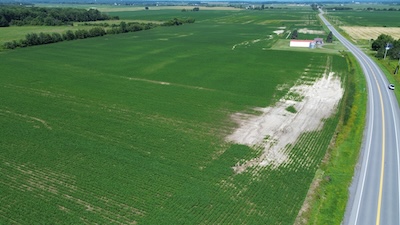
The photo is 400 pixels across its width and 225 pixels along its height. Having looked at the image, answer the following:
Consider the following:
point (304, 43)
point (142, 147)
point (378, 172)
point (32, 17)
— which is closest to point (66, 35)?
point (32, 17)

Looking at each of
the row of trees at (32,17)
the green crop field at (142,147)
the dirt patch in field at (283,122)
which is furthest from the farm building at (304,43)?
the row of trees at (32,17)

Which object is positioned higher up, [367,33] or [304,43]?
[367,33]

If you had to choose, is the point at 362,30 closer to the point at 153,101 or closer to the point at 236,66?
the point at 236,66

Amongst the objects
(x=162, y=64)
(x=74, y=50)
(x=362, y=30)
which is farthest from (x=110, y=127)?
(x=362, y=30)

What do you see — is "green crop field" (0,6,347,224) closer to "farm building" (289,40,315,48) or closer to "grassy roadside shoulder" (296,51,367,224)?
"grassy roadside shoulder" (296,51,367,224)

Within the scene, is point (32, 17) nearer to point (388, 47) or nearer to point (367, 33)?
point (367, 33)

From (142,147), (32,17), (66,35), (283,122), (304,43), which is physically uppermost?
(32,17)
